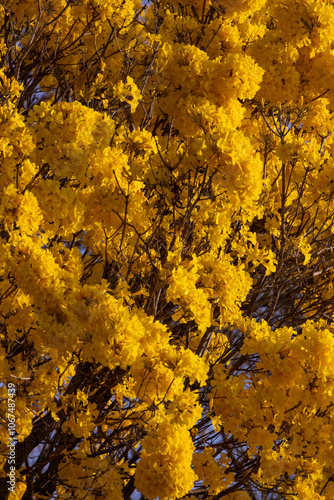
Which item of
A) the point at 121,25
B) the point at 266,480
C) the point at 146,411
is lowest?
the point at 266,480

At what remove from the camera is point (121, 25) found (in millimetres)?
5656

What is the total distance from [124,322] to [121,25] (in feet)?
10.7

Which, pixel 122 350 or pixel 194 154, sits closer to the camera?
pixel 122 350

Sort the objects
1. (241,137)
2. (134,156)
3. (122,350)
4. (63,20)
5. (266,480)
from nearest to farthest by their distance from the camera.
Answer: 1. (122,350)
2. (241,137)
3. (134,156)
4. (266,480)
5. (63,20)

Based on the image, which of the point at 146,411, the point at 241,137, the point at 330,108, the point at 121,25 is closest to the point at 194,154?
the point at 241,137

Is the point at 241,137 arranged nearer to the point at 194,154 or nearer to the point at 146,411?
the point at 194,154

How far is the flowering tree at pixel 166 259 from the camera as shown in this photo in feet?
12.3

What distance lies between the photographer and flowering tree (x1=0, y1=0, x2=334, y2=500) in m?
3.75

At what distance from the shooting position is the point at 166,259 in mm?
4027

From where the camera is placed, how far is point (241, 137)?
3838mm

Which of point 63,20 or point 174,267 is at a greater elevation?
point 63,20

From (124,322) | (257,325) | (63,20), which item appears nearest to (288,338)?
(257,325)

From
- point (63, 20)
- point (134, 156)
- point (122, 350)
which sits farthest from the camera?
point (63, 20)

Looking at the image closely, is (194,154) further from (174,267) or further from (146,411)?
(146,411)
